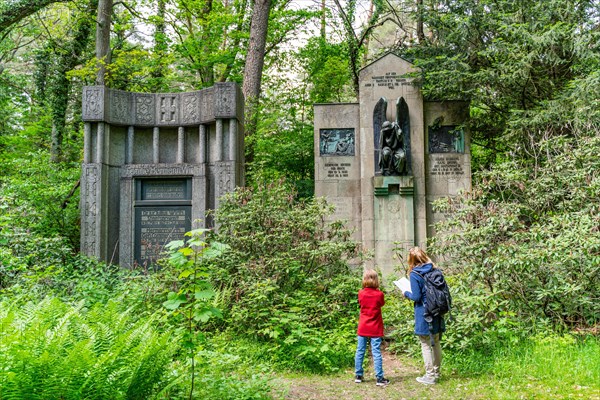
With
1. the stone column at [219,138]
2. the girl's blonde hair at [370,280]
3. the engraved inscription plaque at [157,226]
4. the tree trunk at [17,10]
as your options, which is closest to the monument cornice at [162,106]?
the stone column at [219,138]

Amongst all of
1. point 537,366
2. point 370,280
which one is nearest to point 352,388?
point 370,280

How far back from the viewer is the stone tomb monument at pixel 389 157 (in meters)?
13.0

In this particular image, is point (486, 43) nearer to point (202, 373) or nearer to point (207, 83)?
point (207, 83)

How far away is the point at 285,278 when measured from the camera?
7.86 metres

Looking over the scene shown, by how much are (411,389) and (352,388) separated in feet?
2.21

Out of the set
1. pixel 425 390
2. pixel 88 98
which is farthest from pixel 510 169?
pixel 88 98

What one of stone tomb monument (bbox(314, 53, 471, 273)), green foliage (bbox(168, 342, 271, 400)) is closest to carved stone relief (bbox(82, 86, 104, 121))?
stone tomb monument (bbox(314, 53, 471, 273))

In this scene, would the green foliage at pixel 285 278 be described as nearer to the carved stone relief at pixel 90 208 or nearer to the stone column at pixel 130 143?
the carved stone relief at pixel 90 208

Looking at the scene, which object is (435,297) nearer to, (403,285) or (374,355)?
(403,285)

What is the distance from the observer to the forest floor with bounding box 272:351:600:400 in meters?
5.00

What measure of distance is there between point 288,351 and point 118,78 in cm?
1390

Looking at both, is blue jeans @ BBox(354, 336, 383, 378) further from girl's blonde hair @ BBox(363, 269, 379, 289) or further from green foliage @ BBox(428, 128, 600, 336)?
green foliage @ BBox(428, 128, 600, 336)

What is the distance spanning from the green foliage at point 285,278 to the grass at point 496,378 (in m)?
0.51

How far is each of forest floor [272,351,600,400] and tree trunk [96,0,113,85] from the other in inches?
511
